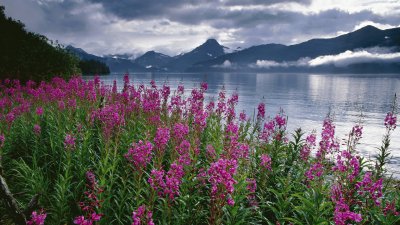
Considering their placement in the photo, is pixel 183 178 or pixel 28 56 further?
pixel 28 56

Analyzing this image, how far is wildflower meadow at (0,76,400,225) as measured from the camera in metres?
4.66

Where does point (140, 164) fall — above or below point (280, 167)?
above

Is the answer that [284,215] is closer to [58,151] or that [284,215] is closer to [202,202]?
[202,202]

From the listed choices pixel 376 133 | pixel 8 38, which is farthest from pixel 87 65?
pixel 376 133

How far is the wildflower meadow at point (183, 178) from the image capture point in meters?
4.66

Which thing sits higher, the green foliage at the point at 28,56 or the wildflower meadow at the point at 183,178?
the green foliage at the point at 28,56

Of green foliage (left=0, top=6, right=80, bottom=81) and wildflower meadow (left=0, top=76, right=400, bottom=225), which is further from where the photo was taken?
green foliage (left=0, top=6, right=80, bottom=81)

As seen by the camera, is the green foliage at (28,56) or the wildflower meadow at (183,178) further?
the green foliage at (28,56)

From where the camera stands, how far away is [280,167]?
822cm

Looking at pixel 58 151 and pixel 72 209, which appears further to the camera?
pixel 58 151

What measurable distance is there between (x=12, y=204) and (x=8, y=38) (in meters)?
35.0

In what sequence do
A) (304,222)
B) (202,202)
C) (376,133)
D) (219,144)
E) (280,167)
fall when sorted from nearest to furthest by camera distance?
(304,222)
(202,202)
(280,167)
(219,144)
(376,133)

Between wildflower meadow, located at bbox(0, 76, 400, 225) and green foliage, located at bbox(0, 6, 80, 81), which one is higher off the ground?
green foliage, located at bbox(0, 6, 80, 81)

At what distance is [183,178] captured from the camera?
6.67m
